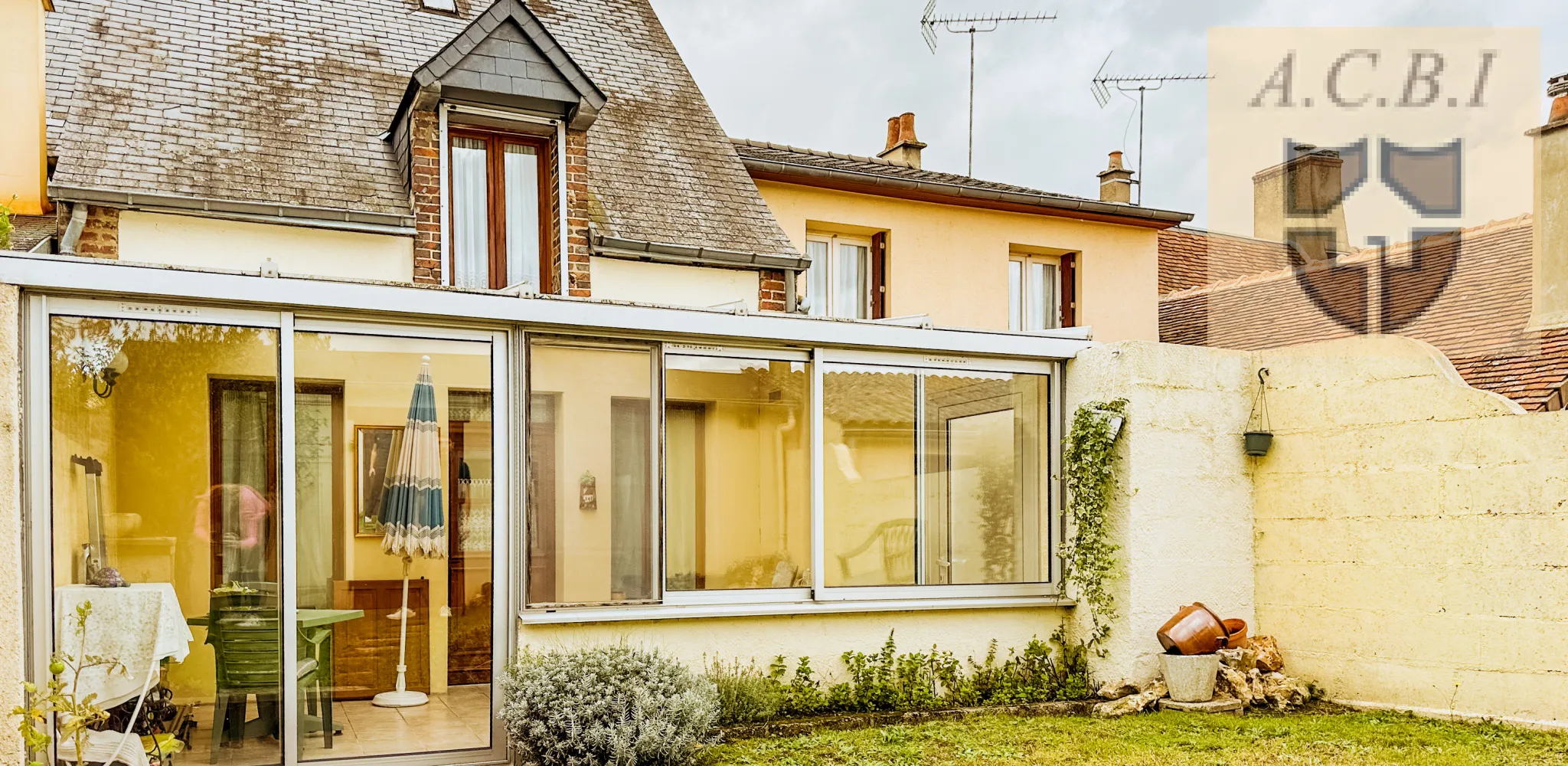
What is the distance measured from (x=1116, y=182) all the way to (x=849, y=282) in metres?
9.32

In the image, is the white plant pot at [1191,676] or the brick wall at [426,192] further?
the brick wall at [426,192]

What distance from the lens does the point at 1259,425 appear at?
9469 millimetres

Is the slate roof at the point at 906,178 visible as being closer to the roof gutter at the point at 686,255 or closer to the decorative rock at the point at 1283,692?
the roof gutter at the point at 686,255

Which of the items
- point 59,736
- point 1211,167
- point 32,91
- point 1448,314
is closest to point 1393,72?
point 1211,167

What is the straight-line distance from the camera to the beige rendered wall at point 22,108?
9703 millimetres

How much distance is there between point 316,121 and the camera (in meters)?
11.0

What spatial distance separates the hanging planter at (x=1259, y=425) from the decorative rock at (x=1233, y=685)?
167 centimetres

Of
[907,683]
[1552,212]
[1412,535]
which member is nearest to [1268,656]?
[1412,535]

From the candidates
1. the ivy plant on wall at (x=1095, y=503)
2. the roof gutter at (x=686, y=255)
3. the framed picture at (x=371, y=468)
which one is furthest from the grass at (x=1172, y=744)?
the roof gutter at (x=686, y=255)

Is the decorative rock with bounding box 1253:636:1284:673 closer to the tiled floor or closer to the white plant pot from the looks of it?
the white plant pot

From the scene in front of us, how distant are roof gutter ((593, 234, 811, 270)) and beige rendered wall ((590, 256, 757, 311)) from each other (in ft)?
0.29

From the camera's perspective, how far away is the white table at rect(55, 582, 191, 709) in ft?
20.9

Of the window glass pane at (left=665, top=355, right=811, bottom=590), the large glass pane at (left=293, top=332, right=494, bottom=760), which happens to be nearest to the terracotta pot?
the window glass pane at (left=665, top=355, right=811, bottom=590)

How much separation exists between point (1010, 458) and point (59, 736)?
21.2ft
